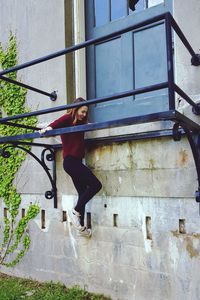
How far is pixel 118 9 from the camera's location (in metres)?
4.23

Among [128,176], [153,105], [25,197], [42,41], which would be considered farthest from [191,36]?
[25,197]

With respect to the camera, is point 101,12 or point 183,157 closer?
point 183,157

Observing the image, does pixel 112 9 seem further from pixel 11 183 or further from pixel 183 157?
pixel 11 183

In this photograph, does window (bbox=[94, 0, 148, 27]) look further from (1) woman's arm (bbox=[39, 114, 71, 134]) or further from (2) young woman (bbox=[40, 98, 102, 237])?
(1) woman's arm (bbox=[39, 114, 71, 134])

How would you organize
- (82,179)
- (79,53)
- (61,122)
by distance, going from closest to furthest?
(61,122)
(82,179)
(79,53)

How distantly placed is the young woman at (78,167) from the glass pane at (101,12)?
117cm

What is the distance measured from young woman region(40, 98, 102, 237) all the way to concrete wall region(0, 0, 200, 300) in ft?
0.59

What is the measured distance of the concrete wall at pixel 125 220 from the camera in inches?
131

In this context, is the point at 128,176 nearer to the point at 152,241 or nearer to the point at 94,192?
the point at 94,192

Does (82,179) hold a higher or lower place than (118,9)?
lower

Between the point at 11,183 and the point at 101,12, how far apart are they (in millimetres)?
2447

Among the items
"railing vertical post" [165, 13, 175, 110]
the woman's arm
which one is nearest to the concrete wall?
the woman's arm

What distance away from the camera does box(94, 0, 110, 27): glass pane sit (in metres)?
4.32

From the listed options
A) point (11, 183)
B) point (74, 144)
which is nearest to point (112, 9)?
point (74, 144)
